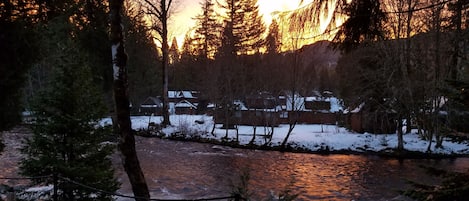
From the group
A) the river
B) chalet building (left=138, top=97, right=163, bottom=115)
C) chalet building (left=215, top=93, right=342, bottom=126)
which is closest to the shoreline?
the river

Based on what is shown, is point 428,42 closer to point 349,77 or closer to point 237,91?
point 349,77

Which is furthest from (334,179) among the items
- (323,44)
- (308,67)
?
(323,44)

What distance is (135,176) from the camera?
766 centimetres

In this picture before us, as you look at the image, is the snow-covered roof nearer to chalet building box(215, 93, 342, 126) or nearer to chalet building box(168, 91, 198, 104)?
chalet building box(168, 91, 198, 104)

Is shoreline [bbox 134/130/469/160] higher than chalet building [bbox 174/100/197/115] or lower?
lower

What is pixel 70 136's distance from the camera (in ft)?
26.5

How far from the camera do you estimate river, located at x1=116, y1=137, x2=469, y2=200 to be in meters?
13.9

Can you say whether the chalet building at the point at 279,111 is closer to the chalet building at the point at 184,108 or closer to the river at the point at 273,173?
the river at the point at 273,173

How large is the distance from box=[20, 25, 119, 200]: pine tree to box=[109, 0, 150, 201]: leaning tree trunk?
695 millimetres

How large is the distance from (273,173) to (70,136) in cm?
1069

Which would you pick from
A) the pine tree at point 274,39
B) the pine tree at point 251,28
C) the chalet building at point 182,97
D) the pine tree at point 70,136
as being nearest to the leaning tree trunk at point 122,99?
the pine tree at point 70,136

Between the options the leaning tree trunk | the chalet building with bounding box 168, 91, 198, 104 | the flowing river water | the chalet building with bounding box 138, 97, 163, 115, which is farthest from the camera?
the chalet building with bounding box 168, 91, 198, 104

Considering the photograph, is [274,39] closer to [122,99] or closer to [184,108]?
[122,99]

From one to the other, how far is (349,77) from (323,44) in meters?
28.3
